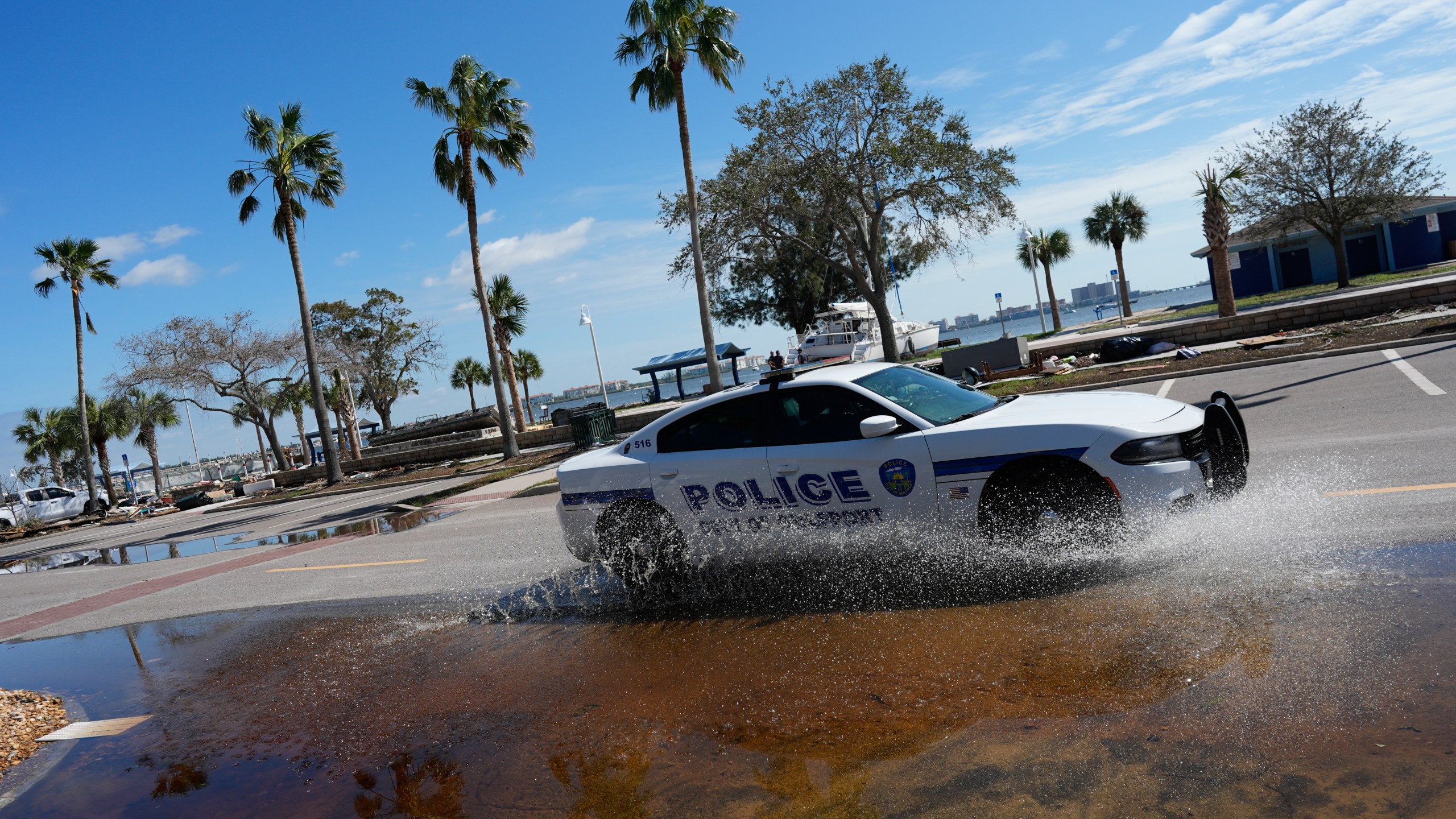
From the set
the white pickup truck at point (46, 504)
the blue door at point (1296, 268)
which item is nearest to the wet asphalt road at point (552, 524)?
the white pickup truck at point (46, 504)

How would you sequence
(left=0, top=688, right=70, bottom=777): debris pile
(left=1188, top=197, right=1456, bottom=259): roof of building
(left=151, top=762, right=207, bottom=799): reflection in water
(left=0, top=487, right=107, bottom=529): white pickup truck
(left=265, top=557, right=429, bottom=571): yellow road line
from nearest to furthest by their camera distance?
1. (left=151, top=762, right=207, bottom=799): reflection in water
2. (left=0, top=688, right=70, bottom=777): debris pile
3. (left=265, top=557, right=429, bottom=571): yellow road line
4. (left=0, top=487, right=107, bottom=529): white pickup truck
5. (left=1188, top=197, right=1456, bottom=259): roof of building

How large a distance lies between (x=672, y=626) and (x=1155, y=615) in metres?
2.97

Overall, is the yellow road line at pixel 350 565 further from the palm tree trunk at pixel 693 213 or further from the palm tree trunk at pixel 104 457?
the palm tree trunk at pixel 104 457

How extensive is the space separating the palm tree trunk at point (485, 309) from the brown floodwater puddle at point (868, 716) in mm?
19769

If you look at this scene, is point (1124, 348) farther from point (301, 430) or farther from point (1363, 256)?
point (301, 430)

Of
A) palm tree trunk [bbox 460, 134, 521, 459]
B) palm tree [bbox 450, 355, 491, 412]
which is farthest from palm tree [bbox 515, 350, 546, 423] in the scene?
palm tree trunk [bbox 460, 134, 521, 459]

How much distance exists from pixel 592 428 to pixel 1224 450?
20.2 m

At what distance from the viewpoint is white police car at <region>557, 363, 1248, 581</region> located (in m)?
5.14

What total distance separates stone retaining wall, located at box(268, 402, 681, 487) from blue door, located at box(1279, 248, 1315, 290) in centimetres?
3244

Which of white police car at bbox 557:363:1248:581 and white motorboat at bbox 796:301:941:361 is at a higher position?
white motorboat at bbox 796:301:941:361

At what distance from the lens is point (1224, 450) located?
5.54 m

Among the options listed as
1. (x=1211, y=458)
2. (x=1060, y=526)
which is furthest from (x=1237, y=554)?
(x=1060, y=526)

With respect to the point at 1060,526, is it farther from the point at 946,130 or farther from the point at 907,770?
the point at 946,130

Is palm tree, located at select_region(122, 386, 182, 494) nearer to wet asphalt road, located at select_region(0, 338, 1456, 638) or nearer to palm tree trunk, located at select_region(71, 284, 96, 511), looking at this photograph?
palm tree trunk, located at select_region(71, 284, 96, 511)
